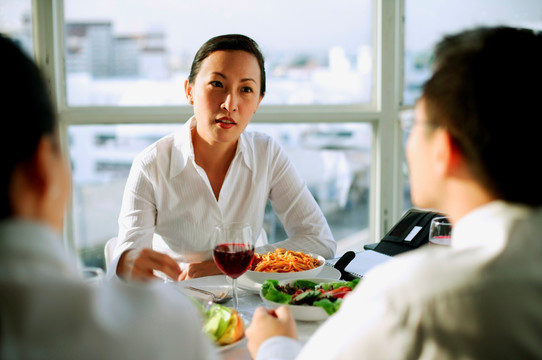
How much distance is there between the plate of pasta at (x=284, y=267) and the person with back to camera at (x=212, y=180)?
35 centimetres

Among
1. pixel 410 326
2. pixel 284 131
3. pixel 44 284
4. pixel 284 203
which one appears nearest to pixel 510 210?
pixel 410 326

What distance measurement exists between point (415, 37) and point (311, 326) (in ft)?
9.27

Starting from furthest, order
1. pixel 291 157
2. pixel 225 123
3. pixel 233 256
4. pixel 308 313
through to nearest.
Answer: pixel 291 157 → pixel 225 123 → pixel 233 256 → pixel 308 313

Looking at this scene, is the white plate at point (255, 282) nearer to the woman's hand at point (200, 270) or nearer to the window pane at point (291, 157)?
the woman's hand at point (200, 270)

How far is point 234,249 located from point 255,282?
0.23m

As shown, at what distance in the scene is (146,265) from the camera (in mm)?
1389

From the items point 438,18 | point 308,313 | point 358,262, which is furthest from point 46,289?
point 438,18

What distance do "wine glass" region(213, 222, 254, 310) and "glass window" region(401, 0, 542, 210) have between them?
8.30 feet

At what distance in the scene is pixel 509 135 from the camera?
0.74m

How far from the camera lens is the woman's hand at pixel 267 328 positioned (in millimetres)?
1044

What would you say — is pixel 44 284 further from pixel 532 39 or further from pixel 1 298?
pixel 532 39

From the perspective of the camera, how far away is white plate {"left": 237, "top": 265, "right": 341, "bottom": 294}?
152 cm

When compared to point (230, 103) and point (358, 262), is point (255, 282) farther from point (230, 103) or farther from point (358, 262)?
point (230, 103)

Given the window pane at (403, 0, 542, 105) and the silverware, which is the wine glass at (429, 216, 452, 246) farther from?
the window pane at (403, 0, 542, 105)
